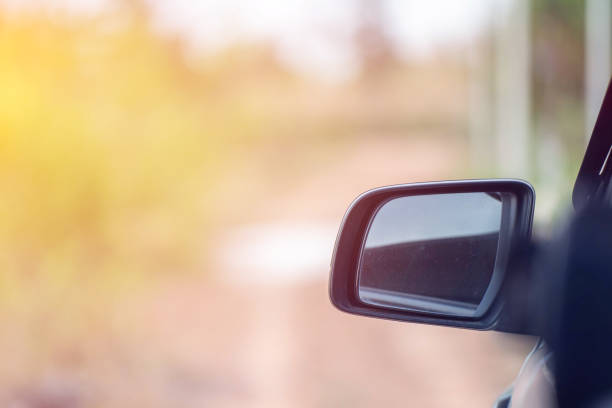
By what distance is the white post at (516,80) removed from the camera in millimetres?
22984

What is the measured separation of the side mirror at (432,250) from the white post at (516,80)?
21.4m

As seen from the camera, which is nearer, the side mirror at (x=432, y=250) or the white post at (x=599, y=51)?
the side mirror at (x=432, y=250)

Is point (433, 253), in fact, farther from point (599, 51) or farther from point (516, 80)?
point (516, 80)

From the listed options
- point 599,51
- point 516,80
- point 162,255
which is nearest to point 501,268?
point 162,255

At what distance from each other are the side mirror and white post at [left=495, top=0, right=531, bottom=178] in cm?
2138

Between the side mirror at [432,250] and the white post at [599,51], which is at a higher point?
the white post at [599,51]

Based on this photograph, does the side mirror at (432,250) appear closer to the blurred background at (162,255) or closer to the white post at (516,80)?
the blurred background at (162,255)

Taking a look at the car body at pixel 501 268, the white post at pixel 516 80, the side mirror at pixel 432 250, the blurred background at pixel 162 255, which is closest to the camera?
the car body at pixel 501 268

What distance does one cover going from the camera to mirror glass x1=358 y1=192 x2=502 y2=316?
76.8 inches

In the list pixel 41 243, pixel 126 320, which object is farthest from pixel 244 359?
pixel 41 243

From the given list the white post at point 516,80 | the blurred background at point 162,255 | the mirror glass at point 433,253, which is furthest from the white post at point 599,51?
the mirror glass at point 433,253

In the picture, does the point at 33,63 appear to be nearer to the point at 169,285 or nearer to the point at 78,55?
the point at 78,55

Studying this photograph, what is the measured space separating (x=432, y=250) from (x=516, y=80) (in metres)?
23.3

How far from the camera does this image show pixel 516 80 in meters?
24.3
